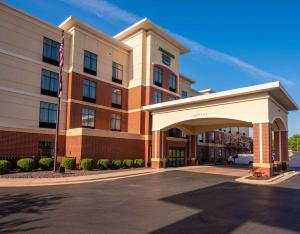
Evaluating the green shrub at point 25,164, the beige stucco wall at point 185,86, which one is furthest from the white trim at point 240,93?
the beige stucco wall at point 185,86

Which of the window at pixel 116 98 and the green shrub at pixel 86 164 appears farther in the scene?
the window at pixel 116 98

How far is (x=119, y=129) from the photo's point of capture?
36938 millimetres

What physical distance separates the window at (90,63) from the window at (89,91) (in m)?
1.34

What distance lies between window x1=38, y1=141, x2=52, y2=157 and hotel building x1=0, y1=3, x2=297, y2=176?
0.11 meters

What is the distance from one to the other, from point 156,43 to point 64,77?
14154mm

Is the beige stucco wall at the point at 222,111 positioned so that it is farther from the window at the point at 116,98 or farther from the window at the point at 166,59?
the window at the point at 166,59

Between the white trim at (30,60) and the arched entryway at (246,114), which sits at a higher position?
the white trim at (30,60)

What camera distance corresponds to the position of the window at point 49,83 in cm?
3011

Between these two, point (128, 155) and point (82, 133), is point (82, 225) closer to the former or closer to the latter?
point (82, 133)

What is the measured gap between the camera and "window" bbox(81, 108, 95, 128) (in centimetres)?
3281

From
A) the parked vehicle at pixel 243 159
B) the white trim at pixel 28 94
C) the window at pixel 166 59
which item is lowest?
the parked vehicle at pixel 243 159

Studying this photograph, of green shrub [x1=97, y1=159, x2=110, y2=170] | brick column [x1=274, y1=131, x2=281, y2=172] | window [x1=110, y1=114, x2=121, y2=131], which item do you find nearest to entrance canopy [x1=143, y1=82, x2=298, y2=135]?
brick column [x1=274, y1=131, x2=281, y2=172]

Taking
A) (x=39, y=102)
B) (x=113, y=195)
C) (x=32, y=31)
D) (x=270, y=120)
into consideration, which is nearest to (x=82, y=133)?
(x=39, y=102)

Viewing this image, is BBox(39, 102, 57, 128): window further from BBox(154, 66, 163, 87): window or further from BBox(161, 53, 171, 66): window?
BBox(161, 53, 171, 66): window
